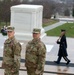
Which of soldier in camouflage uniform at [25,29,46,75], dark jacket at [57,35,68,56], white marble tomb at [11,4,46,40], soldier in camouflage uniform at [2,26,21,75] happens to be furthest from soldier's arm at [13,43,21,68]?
white marble tomb at [11,4,46,40]

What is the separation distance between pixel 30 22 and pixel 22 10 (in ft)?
2.55

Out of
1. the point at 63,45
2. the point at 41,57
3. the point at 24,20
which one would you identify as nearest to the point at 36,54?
the point at 41,57

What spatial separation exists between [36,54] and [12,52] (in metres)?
0.57

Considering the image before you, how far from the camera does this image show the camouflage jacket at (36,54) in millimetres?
6855

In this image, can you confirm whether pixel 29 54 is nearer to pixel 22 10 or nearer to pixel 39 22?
pixel 22 10

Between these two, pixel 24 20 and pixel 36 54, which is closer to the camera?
pixel 36 54

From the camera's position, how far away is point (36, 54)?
6930 millimetres

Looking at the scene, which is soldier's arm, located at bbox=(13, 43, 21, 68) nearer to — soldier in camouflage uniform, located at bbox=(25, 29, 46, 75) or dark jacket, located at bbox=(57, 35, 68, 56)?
soldier in camouflage uniform, located at bbox=(25, 29, 46, 75)

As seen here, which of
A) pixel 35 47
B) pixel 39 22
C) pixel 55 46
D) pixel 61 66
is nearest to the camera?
pixel 35 47

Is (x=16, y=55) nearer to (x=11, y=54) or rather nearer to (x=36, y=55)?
(x=11, y=54)

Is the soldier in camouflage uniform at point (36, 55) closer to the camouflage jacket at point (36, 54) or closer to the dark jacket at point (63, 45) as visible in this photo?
the camouflage jacket at point (36, 54)

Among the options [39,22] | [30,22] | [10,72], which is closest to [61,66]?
[10,72]

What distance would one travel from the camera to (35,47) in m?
6.89

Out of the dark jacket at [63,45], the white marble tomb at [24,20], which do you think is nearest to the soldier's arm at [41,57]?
the dark jacket at [63,45]
